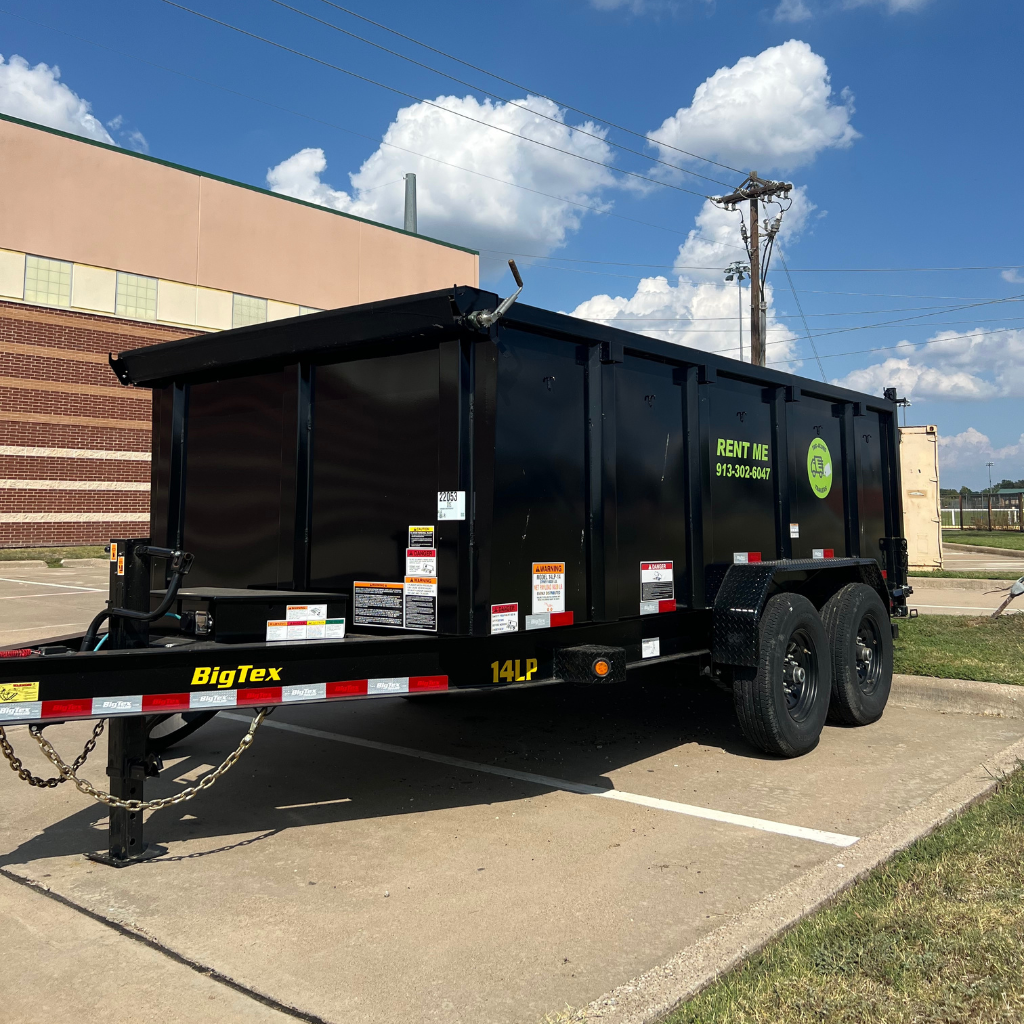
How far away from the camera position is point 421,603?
14.6 ft

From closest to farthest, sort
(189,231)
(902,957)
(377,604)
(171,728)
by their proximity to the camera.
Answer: (902,957)
(377,604)
(171,728)
(189,231)

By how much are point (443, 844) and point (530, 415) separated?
86.0 inches

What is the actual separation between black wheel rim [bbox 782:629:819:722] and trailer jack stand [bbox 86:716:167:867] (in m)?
3.96

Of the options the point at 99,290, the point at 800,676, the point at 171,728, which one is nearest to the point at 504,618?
the point at 800,676

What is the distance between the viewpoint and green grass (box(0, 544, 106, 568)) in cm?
2491

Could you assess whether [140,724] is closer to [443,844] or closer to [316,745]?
[443,844]

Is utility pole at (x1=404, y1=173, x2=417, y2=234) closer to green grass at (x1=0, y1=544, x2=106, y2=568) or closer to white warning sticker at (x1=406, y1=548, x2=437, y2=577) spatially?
green grass at (x1=0, y1=544, x2=106, y2=568)

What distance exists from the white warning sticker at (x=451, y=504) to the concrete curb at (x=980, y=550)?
2489 cm

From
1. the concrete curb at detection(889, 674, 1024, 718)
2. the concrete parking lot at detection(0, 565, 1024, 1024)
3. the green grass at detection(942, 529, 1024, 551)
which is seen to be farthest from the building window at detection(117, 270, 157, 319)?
the green grass at detection(942, 529, 1024, 551)

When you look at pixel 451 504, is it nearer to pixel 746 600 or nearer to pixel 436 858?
pixel 436 858

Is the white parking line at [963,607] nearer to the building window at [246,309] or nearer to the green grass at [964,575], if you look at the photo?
the green grass at [964,575]

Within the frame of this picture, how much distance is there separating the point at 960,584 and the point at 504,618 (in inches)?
579

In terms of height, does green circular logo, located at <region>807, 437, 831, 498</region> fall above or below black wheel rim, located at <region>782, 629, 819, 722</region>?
above

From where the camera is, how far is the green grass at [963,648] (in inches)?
313
